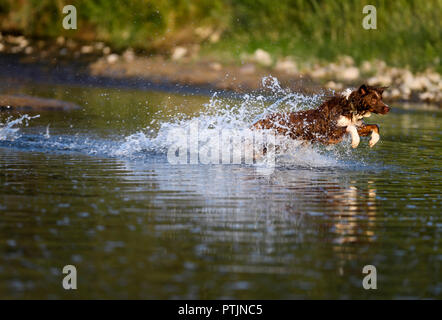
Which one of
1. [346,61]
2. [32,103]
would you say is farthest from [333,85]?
[32,103]

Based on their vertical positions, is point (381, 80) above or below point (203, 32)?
below

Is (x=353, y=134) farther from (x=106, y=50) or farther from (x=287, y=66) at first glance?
(x=106, y=50)

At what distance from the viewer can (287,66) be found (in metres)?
29.6

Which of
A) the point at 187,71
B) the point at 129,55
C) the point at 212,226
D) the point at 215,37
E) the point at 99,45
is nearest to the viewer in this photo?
the point at 212,226

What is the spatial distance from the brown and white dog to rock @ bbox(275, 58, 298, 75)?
52.4ft

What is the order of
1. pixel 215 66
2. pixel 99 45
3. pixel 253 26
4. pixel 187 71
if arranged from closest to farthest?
1. pixel 187 71
2. pixel 215 66
3. pixel 99 45
4. pixel 253 26

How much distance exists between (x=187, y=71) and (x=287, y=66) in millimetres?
3321

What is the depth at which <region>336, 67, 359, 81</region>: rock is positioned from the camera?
97.5 ft

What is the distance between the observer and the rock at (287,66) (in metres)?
29.2

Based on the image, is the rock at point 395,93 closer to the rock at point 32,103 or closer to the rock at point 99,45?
the rock at point 99,45

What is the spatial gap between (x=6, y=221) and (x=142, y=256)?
5.96 ft

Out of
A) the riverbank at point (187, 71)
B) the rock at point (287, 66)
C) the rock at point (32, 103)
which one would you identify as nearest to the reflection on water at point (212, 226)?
the rock at point (32, 103)

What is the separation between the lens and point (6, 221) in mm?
8656
